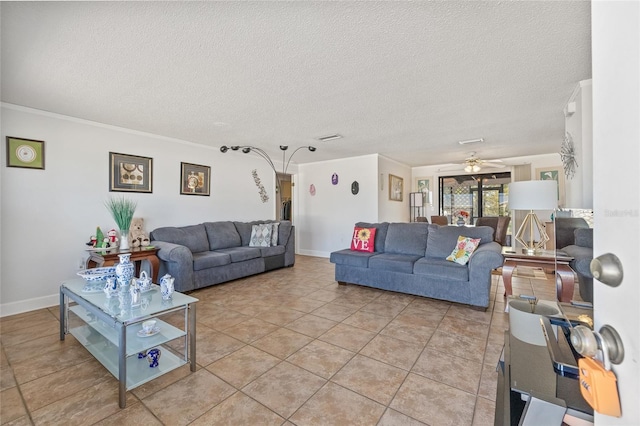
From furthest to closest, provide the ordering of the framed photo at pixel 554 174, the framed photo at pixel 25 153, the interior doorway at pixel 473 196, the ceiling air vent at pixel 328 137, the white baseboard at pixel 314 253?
the interior doorway at pixel 473 196 < the white baseboard at pixel 314 253 < the framed photo at pixel 554 174 < the ceiling air vent at pixel 328 137 < the framed photo at pixel 25 153

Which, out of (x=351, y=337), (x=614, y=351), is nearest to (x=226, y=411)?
(x=351, y=337)

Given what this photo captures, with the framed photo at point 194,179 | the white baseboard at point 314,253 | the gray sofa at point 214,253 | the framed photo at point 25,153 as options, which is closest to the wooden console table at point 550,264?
the gray sofa at point 214,253

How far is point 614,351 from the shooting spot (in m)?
0.43

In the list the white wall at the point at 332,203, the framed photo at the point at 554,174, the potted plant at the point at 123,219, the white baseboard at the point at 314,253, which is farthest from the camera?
the white baseboard at the point at 314,253

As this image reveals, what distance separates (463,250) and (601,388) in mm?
3128

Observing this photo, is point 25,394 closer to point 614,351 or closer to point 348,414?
point 348,414

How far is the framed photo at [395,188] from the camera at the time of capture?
21.3ft

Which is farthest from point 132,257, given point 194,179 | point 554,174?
point 554,174

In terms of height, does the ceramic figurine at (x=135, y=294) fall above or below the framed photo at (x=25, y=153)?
below

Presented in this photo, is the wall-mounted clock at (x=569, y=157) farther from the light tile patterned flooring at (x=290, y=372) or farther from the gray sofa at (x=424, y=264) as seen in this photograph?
the light tile patterned flooring at (x=290, y=372)

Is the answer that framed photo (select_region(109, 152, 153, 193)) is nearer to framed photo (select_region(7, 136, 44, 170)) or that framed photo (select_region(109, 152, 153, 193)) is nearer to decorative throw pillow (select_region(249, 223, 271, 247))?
framed photo (select_region(7, 136, 44, 170))

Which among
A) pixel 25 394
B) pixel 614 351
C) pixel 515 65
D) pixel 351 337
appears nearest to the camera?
pixel 614 351

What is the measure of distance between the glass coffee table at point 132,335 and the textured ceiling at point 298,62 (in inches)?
70.6

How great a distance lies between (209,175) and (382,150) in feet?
A: 10.8
